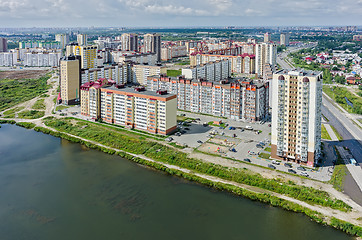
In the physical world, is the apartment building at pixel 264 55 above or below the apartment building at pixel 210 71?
above

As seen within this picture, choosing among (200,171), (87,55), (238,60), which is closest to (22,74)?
(87,55)

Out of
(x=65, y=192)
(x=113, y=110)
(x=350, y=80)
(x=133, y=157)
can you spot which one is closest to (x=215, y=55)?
(x=350, y=80)

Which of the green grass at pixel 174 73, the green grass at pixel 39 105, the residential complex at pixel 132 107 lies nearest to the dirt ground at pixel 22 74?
the green grass at pixel 39 105

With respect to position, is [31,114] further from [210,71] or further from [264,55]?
[264,55]

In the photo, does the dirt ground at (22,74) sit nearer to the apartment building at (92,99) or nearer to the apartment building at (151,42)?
the apartment building at (151,42)

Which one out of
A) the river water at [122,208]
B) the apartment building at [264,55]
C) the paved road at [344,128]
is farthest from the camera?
the apartment building at [264,55]

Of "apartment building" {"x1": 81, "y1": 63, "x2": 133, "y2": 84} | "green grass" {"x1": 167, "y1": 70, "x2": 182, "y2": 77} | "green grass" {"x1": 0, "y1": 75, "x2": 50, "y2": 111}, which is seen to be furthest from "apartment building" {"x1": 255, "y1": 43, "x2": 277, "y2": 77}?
"green grass" {"x1": 0, "y1": 75, "x2": 50, "y2": 111}

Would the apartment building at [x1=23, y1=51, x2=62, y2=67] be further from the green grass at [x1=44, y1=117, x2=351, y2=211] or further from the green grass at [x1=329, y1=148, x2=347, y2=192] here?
the green grass at [x1=329, y1=148, x2=347, y2=192]

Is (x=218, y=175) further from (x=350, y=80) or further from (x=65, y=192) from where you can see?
(x=350, y=80)
